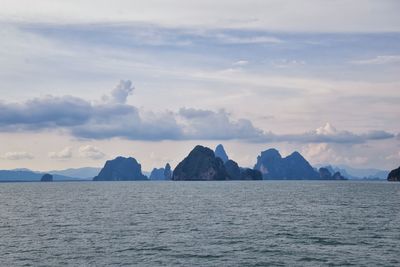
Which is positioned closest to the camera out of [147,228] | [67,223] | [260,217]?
[147,228]

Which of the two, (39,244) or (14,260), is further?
(39,244)

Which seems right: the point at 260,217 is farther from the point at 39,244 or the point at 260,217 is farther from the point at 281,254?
the point at 39,244

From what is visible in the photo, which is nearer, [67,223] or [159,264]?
[159,264]

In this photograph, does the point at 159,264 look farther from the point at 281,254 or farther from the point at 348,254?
the point at 348,254

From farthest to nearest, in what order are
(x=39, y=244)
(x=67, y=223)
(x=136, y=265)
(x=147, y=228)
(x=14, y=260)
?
(x=67, y=223) < (x=147, y=228) < (x=39, y=244) < (x=14, y=260) < (x=136, y=265)

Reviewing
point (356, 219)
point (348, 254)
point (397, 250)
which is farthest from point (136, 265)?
point (356, 219)

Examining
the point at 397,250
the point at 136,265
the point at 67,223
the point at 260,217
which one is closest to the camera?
the point at 136,265

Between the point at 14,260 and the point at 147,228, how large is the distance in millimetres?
30541

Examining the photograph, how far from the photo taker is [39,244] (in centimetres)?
6719

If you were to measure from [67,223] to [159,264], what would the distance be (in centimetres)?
4558

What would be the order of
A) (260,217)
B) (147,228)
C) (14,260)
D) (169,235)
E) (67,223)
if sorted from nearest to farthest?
(14,260) < (169,235) < (147,228) < (67,223) < (260,217)

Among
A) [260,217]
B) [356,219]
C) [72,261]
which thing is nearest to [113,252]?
[72,261]

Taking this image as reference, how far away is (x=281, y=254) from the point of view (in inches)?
2325

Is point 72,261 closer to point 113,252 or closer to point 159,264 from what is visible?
point 113,252
